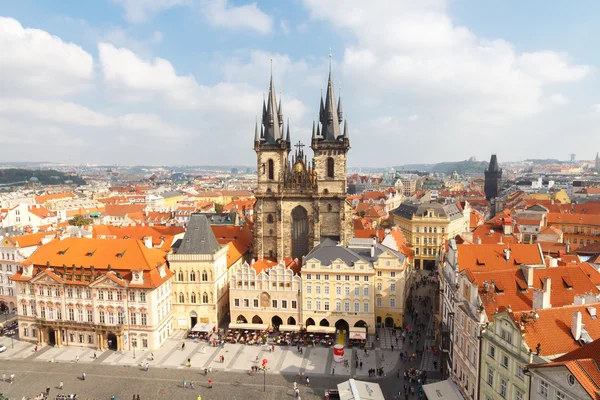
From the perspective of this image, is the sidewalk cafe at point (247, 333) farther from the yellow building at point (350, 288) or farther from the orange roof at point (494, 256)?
the orange roof at point (494, 256)

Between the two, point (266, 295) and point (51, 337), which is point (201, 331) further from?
point (51, 337)

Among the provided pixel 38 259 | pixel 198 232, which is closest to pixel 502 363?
pixel 198 232

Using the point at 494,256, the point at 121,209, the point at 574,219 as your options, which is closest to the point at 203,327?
the point at 494,256

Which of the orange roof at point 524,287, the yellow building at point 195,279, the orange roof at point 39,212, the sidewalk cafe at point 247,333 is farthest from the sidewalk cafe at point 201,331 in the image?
the orange roof at point 39,212

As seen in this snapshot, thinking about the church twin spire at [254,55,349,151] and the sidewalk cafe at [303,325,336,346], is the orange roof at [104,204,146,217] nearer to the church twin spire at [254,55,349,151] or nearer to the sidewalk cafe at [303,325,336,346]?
the church twin spire at [254,55,349,151]

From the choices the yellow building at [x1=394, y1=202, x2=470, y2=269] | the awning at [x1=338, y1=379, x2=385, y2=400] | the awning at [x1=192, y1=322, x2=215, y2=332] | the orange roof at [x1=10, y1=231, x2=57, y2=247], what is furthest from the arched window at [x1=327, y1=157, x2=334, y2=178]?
the orange roof at [x1=10, y1=231, x2=57, y2=247]

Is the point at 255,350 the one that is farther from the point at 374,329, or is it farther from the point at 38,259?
the point at 38,259
